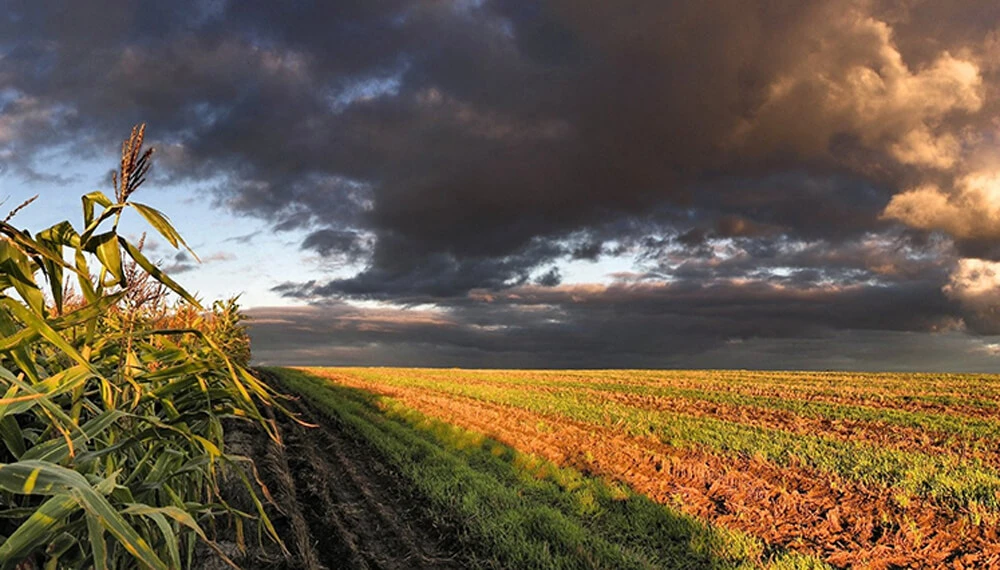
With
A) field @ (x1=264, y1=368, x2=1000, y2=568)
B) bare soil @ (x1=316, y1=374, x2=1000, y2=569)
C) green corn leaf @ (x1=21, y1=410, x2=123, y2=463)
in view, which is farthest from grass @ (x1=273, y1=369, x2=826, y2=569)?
green corn leaf @ (x1=21, y1=410, x2=123, y2=463)

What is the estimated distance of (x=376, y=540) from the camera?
7.46 meters

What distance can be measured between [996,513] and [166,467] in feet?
36.4

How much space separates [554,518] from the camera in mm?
8156

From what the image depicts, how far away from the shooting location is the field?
7441 mm

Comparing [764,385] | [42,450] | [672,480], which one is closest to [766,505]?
[672,480]

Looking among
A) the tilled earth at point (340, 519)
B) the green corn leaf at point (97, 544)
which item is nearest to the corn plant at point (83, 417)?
the green corn leaf at point (97, 544)

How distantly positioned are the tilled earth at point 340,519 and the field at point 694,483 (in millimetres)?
154

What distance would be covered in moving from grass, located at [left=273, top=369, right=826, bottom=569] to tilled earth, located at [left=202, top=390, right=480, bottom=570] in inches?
14.7

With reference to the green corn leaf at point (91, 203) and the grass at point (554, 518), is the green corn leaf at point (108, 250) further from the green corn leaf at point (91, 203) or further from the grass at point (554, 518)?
the grass at point (554, 518)

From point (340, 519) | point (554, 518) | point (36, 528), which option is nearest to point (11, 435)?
point (36, 528)

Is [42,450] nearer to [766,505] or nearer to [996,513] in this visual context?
[766,505]

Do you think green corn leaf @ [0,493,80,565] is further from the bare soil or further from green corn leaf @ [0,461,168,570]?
the bare soil

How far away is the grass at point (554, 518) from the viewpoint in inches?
277

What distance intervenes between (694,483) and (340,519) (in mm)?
6336
